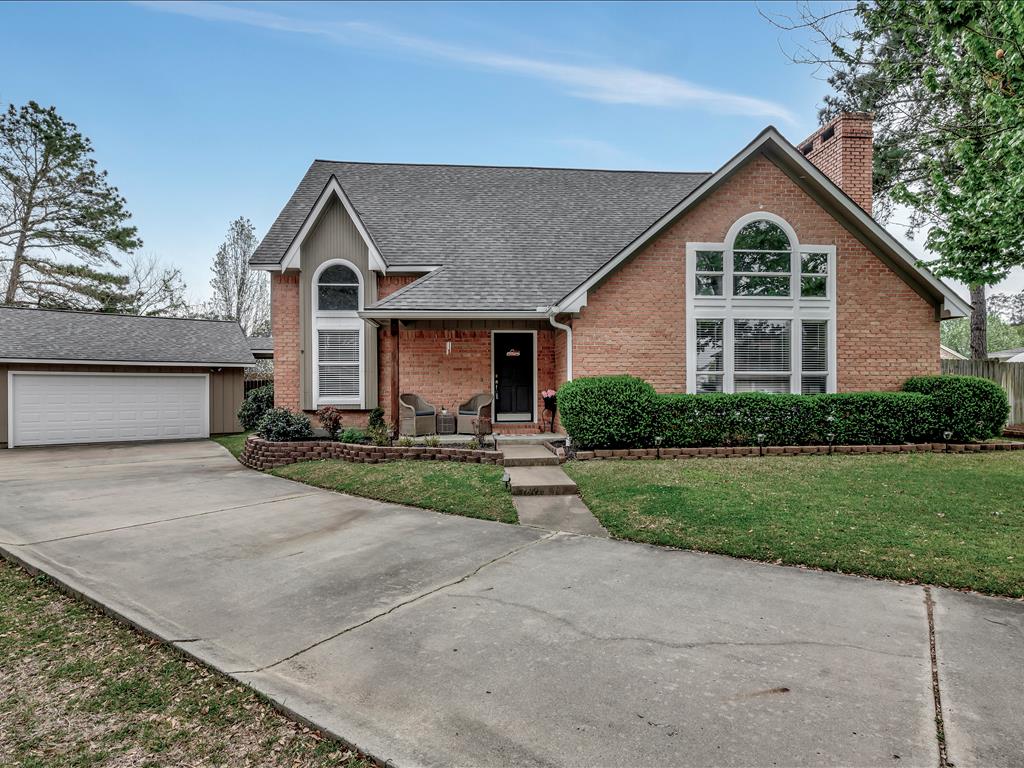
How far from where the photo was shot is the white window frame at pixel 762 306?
11.3 meters

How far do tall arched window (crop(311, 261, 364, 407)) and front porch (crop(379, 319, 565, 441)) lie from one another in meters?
0.88

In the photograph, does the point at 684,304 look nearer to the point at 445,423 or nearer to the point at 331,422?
the point at 445,423

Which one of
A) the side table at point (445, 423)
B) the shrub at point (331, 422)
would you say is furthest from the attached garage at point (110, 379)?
the side table at point (445, 423)

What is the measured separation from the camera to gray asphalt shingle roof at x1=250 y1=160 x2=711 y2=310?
12.3m

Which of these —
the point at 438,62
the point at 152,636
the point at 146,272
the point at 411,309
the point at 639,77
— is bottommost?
the point at 152,636

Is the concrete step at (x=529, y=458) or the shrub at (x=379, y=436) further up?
the shrub at (x=379, y=436)

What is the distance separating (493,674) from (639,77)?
1644cm

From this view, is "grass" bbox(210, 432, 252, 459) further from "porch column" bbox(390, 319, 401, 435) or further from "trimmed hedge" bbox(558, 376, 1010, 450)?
"trimmed hedge" bbox(558, 376, 1010, 450)

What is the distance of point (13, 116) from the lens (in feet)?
75.8

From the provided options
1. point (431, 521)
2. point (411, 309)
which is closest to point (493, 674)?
point (431, 521)

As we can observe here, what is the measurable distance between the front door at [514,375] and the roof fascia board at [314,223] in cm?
356

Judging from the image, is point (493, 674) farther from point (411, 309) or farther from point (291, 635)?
point (411, 309)

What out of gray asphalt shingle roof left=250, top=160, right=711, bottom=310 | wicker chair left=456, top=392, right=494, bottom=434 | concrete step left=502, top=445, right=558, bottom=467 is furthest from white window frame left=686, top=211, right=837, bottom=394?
wicker chair left=456, top=392, right=494, bottom=434

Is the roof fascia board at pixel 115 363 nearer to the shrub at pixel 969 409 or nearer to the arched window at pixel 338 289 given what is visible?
the arched window at pixel 338 289
